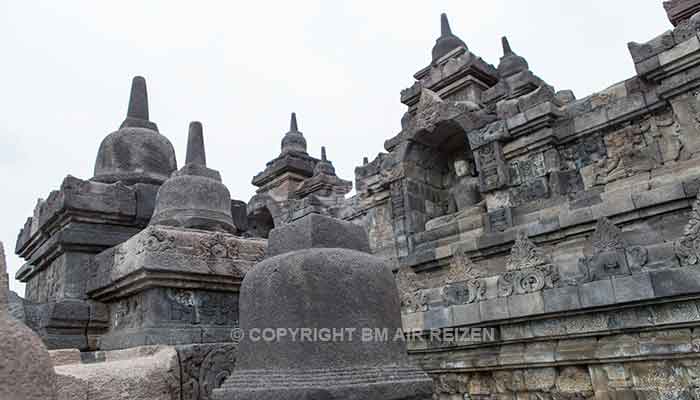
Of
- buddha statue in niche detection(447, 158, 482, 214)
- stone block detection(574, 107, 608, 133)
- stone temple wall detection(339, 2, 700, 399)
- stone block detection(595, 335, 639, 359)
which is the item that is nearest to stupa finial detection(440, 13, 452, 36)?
stone temple wall detection(339, 2, 700, 399)

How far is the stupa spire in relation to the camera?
3.57m

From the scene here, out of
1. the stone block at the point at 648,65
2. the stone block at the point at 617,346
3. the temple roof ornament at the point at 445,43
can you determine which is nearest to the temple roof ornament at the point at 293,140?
the temple roof ornament at the point at 445,43

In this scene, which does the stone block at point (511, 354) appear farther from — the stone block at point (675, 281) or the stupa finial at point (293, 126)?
the stupa finial at point (293, 126)

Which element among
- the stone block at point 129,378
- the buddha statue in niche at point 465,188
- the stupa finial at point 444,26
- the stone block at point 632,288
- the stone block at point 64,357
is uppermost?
the stupa finial at point 444,26

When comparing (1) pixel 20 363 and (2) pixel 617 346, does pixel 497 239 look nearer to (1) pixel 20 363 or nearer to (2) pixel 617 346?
(2) pixel 617 346

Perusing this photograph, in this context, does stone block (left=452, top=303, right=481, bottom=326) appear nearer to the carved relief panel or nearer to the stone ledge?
the stone ledge

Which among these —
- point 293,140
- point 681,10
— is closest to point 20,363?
point 681,10

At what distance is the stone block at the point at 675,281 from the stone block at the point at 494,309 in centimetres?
153

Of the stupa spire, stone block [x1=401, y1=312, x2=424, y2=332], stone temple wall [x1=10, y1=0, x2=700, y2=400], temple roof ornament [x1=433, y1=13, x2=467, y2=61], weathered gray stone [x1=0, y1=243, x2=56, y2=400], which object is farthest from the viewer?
temple roof ornament [x1=433, y1=13, x2=467, y2=61]

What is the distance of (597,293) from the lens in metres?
4.71

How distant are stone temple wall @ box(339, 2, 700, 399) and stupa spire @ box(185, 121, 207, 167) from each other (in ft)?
12.1

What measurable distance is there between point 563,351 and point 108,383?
14.7 ft

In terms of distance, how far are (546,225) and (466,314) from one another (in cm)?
320

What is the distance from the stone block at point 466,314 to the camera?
18.6ft
